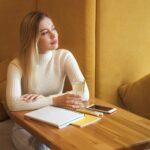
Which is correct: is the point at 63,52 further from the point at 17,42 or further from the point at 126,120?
the point at 17,42

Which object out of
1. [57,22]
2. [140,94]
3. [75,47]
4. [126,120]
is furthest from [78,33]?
[126,120]

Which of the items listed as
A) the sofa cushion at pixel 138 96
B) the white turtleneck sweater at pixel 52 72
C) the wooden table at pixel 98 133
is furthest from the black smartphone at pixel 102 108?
the sofa cushion at pixel 138 96

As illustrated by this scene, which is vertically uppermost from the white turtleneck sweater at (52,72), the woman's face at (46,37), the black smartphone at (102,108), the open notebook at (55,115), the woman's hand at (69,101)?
the woman's face at (46,37)

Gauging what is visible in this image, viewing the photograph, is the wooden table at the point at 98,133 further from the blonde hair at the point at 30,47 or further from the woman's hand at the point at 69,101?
the blonde hair at the point at 30,47

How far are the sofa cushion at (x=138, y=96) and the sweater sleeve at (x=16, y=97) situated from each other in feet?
2.07

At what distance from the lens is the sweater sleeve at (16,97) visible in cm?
161

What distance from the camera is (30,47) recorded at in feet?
5.92

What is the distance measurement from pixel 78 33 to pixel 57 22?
0.82 ft

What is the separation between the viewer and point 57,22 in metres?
2.16

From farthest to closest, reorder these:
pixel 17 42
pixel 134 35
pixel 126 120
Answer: pixel 17 42
pixel 134 35
pixel 126 120

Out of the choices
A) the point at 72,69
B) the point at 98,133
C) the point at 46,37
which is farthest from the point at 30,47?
the point at 98,133

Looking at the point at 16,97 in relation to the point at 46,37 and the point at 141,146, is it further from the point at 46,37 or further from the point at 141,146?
the point at 141,146

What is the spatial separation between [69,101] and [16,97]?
0.30 meters

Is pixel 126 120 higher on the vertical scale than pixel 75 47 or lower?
lower
